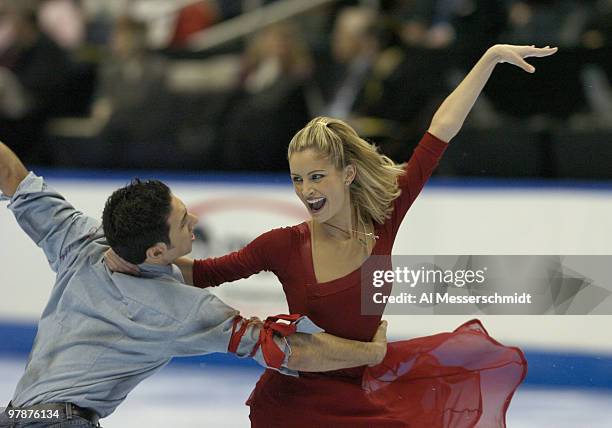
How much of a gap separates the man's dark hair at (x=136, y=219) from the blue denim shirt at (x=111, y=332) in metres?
0.10

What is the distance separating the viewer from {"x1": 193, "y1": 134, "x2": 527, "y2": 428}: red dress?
3.38 m

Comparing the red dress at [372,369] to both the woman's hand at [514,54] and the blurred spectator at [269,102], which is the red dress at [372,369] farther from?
the blurred spectator at [269,102]

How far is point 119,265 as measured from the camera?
3188mm

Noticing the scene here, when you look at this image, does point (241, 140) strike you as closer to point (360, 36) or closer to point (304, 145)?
point (360, 36)

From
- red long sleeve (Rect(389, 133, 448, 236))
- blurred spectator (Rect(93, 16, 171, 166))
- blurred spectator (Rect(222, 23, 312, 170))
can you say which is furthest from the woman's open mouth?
blurred spectator (Rect(93, 16, 171, 166))

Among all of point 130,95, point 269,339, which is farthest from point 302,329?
point 130,95

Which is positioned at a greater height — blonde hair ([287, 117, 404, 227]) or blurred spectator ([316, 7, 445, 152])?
blurred spectator ([316, 7, 445, 152])

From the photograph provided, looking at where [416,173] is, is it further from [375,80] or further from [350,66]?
[350,66]

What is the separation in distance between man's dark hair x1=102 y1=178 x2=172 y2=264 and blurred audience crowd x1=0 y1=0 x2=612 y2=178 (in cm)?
326

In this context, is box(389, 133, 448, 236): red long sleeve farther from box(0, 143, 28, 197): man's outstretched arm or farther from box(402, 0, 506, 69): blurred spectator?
box(402, 0, 506, 69): blurred spectator

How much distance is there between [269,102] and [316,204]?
357 cm

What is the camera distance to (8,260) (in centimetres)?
663

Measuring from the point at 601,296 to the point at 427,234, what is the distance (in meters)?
1.11

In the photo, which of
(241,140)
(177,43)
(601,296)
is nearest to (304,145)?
(601,296)
